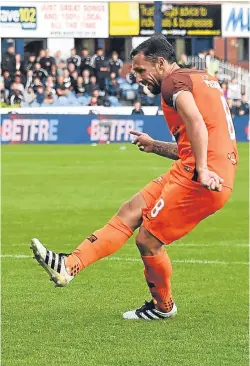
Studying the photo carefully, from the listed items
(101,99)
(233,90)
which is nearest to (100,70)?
(101,99)

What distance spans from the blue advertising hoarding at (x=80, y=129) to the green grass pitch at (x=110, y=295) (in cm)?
1360

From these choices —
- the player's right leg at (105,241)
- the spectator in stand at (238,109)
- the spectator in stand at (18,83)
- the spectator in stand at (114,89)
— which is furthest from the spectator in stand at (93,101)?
the player's right leg at (105,241)

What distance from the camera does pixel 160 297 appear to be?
28.6 ft

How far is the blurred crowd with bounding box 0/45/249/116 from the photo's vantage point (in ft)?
120

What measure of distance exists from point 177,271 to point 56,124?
906 inches

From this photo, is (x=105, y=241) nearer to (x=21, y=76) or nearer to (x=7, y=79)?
(x=7, y=79)

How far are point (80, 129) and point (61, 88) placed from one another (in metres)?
3.80

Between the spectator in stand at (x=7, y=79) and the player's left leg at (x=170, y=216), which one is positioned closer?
the player's left leg at (x=170, y=216)

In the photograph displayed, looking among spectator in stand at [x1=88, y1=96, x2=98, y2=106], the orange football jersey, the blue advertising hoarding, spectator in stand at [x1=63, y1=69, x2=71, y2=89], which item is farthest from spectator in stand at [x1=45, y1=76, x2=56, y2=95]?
the orange football jersey

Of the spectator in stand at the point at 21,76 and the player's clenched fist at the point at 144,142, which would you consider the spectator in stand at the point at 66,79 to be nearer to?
the spectator in stand at the point at 21,76

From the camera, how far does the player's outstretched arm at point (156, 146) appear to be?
→ 894cm

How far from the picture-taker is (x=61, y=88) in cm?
3769

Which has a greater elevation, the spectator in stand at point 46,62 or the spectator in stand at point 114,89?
the spectator in stand at point 46,62

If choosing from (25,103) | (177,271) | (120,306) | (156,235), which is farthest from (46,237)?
(25,103)
